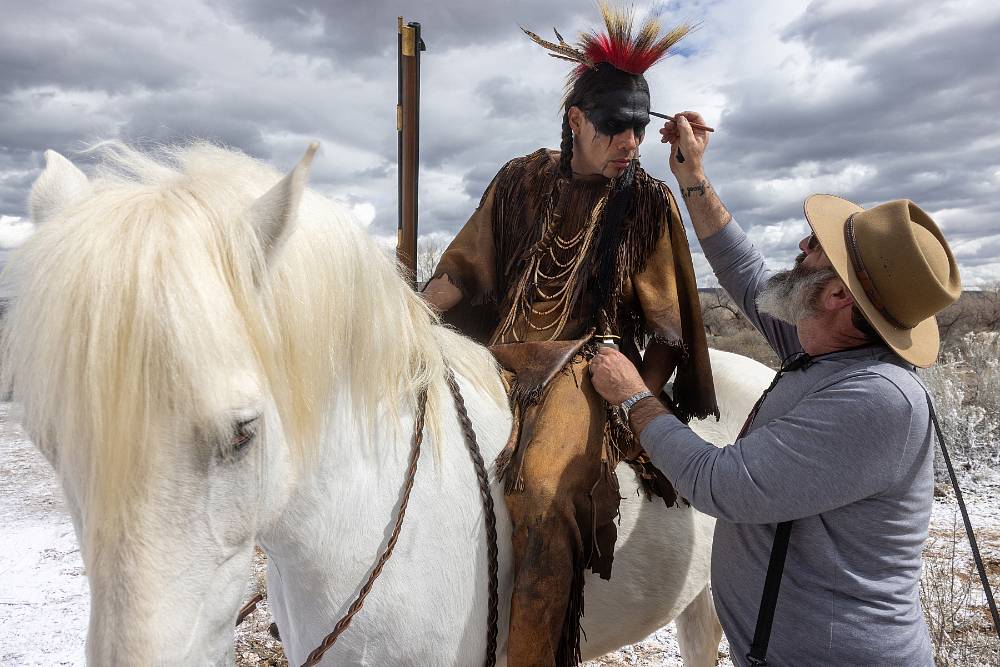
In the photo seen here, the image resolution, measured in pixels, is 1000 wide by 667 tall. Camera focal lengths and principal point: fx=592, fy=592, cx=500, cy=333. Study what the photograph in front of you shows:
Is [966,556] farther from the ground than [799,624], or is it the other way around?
[799,624]

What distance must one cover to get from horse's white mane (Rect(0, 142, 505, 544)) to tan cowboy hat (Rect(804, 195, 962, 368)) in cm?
126

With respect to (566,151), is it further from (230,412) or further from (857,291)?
(230,412)

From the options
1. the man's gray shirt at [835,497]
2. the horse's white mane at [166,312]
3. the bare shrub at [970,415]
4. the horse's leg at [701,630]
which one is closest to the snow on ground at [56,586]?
the bare shrub at [970,415]

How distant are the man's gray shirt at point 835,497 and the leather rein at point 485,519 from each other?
483mm

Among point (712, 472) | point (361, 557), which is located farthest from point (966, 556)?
point (361, 557)

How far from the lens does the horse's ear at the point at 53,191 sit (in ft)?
A: 4.16

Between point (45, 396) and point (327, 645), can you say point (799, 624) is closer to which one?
point (327, 645)

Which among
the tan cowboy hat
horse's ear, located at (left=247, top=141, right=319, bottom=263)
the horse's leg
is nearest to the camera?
horse's ear, located at (left=247, top=141, right=319, bottom=263)

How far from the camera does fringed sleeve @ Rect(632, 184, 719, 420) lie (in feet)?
6.40

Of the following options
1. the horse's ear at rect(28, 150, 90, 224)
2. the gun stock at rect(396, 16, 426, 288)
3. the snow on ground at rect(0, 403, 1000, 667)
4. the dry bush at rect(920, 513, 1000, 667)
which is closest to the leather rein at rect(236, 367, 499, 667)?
the horse's ear at rect(28, 150, 90, 224)

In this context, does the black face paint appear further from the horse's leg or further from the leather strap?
the horse's leg

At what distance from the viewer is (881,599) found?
1523mm

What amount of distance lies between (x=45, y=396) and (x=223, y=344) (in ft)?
1.06

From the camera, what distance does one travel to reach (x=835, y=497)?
1.44 metres
